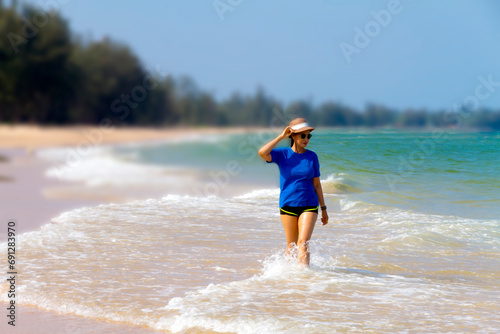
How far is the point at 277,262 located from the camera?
612cm

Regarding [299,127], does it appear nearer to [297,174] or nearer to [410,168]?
[297,174]

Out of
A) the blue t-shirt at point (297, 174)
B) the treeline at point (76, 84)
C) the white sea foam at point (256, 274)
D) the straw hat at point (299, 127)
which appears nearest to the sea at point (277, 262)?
the white sea foam at point (256, 274)

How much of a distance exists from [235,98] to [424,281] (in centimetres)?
2136

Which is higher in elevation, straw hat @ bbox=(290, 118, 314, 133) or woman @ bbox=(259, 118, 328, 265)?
straw hat @ bbox=(290, 118, 314, 133)

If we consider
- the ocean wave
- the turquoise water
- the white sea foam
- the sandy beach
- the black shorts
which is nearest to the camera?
the sandy beach

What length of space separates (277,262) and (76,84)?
3461 centimetres

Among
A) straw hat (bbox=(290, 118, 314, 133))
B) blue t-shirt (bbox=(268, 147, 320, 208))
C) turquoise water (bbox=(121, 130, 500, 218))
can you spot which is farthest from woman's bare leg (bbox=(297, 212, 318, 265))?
turquoise water (bbox=(121, 130, 500, 218))

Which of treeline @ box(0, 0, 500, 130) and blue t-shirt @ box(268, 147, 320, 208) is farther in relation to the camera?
treeline @ box(0, 0, 500, 130)

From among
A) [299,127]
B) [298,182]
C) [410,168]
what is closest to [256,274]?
[298,182]

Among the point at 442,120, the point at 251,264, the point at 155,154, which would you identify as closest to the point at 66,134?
the point at 155,154

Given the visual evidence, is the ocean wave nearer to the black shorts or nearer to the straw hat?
the black shorts

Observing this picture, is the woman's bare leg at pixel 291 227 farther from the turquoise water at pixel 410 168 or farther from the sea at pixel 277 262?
the turquoise water at pixel 410 168

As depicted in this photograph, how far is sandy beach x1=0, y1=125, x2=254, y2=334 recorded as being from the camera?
4.49m

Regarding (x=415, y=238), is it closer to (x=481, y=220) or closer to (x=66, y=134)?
(x=481, y=220)
